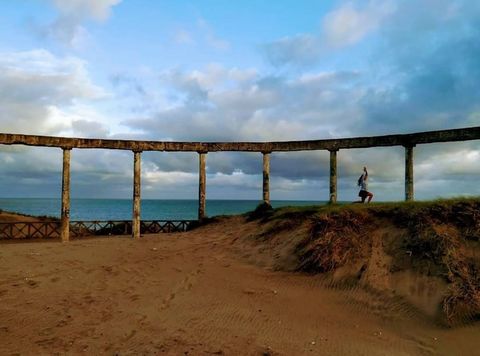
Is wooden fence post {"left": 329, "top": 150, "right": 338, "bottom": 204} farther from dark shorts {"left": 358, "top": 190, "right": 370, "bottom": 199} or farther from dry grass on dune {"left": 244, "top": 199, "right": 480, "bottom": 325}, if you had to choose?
dry grass on dune {"left": 244, "top": 199, "right": 480, "bottom": 325}

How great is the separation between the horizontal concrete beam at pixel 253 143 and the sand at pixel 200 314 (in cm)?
750

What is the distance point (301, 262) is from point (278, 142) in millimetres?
10213

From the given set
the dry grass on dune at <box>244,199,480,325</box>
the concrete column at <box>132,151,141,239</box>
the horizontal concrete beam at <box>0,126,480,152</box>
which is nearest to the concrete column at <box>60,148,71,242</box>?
the horizontal concrete beam at <box>0,126,480,152</box>

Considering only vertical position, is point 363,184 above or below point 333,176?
below

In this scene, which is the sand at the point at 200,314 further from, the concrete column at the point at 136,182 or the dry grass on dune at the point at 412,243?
the concrete column at the point at 136,182

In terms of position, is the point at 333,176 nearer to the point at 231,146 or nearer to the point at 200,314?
the point at 231,146

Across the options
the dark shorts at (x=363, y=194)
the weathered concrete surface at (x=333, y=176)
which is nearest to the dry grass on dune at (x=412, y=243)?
the dark shorts at (x=363, y=194)

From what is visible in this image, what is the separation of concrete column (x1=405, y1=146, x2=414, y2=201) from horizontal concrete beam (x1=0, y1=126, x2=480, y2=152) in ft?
0.98

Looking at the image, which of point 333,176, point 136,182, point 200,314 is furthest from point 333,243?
point 136,182

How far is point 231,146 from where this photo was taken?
21531 millimetres

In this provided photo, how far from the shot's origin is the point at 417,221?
10984 mm

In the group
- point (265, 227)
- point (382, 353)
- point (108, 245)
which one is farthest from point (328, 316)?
point (108, 245)

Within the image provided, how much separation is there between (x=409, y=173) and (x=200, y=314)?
11.9 metres

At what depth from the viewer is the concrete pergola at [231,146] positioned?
16.8 metres
